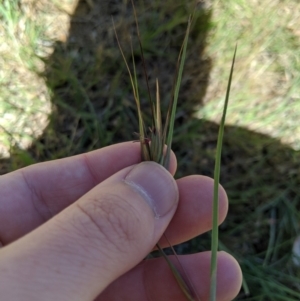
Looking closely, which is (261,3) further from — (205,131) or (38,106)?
(38,106)

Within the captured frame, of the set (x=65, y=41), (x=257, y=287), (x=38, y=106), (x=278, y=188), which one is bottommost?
(x=257, y=287)

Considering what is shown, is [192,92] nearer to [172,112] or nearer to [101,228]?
[172,112]

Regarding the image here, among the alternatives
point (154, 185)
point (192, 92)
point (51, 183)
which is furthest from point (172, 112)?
point (192, 92)

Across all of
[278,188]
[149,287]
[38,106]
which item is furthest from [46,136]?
[278,188]

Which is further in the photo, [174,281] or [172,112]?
[174,281]

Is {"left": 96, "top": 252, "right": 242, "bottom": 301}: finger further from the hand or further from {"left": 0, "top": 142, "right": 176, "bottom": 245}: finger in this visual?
{"left": 0, "top": 142, "right": 176, "bottom": 245}: finger

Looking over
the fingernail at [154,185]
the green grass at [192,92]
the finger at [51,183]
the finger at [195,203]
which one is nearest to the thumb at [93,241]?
the fingernail at [154,185]

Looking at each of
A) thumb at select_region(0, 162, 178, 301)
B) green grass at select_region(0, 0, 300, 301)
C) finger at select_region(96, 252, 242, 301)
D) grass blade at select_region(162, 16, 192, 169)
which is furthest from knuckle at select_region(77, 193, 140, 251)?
green grass at select_region(0, 0, 300, 301)
